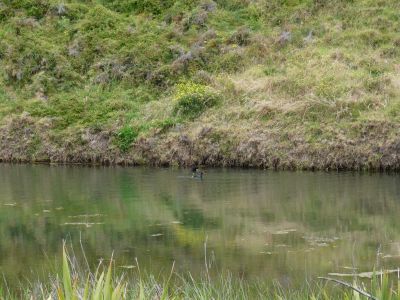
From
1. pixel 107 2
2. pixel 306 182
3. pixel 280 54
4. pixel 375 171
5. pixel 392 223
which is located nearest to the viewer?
pixel 392 223

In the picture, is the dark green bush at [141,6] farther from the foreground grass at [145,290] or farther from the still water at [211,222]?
the foreground grass at [145,290]

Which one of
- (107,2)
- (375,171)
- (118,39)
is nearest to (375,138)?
(375,171)

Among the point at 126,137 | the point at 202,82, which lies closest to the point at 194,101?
the point at 202,82

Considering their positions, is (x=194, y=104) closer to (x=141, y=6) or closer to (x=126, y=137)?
(x=126, y=137)

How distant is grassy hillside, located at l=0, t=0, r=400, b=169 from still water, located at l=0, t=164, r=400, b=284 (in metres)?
2.20

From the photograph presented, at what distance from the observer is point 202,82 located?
30609mm

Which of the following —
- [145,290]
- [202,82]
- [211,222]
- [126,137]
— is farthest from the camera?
[202,82]

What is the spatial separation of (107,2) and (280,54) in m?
12.5

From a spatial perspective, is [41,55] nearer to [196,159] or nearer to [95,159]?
[95,159]

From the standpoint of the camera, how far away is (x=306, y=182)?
21422 millimetres

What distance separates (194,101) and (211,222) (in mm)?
13239

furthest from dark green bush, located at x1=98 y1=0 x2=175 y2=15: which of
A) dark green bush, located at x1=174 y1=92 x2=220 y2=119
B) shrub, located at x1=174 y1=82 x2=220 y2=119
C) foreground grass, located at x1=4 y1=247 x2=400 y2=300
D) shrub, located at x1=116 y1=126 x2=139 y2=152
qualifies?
foreground grass, located at x1=4 y1=247 x2=400 y2=300

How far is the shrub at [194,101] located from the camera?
28328mm

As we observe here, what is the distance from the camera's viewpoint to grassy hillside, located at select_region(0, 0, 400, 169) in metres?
25.8
